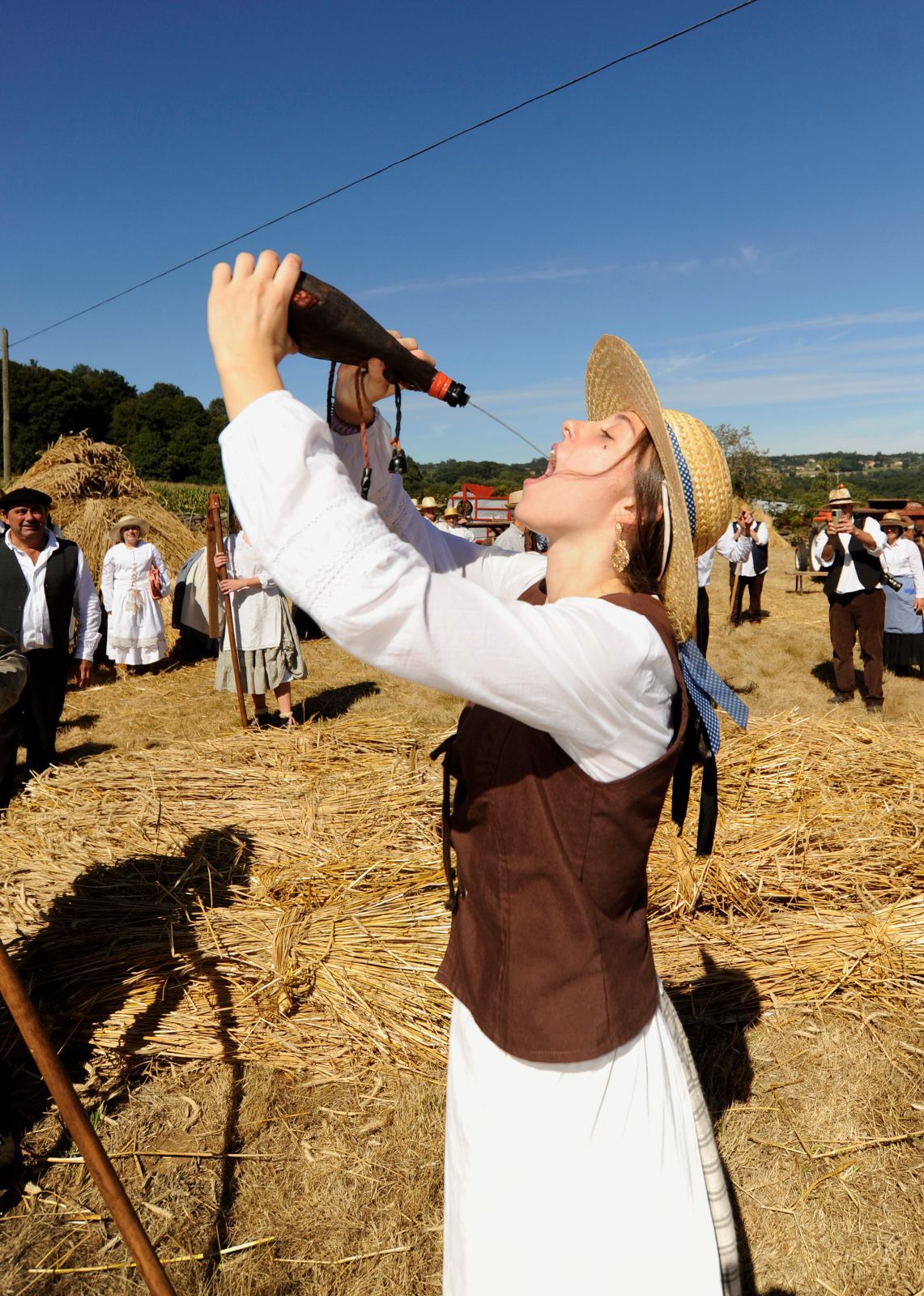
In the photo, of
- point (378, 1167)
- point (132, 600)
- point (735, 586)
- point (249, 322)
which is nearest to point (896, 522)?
point (735, 586)

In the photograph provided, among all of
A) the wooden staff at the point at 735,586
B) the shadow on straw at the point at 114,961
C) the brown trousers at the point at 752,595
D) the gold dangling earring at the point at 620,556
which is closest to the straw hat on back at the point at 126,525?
the shadow on straw at the point at 114,961

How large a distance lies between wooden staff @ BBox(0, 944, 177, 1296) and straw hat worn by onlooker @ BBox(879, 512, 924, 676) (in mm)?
9389

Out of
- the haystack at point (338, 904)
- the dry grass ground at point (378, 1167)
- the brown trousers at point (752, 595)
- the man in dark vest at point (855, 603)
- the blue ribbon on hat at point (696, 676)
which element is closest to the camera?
the blue ribbon on hat at point (696, 676)

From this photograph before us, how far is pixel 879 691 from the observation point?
8492 millimetres

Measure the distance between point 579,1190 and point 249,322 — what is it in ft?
4.63

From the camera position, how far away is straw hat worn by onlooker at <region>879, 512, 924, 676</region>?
9203 mm

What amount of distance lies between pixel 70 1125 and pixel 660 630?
49.4 inches

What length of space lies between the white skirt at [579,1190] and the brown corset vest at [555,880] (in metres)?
0.08

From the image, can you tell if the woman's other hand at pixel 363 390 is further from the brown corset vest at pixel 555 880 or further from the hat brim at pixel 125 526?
the hat brim at pixel 125 526

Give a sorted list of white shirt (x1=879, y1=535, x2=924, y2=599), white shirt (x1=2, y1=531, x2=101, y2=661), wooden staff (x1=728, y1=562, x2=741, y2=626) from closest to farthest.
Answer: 1. white shirt (x1=2, y1=531, x2=101, y2=661)
2. white shirt (x1=879, y1=535, x2=924, y2=599)
3. wooden staff (x1=728, y1=562, x2=741, y2=626)

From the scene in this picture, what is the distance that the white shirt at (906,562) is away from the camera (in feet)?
30.0

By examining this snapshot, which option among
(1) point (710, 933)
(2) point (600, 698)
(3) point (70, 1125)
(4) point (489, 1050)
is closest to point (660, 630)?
(2) point (600, 698)

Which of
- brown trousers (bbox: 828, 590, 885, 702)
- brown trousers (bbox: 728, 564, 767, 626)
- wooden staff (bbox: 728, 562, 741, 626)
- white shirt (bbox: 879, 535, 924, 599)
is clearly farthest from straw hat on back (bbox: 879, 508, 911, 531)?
brown trousers (bbox: 728, 564, 767, 626)

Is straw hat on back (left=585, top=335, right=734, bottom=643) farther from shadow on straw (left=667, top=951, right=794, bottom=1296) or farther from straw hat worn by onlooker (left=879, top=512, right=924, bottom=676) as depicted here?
straw hat worn by onlooker (left=879, top=512, right=924, bottom=676)
